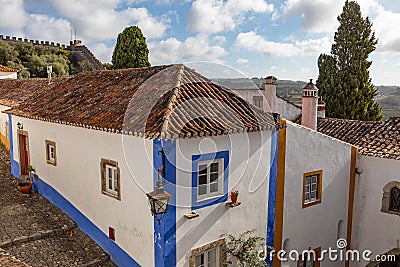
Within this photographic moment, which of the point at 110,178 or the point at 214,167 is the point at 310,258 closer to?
the point at 214,167

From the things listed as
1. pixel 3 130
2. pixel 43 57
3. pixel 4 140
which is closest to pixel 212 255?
pixel 4 140

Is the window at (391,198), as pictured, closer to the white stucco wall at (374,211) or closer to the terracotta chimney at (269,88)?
the white stucco wall at (374,211)

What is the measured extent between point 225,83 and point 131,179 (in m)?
3.98

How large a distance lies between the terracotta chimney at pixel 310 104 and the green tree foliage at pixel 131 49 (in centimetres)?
1295

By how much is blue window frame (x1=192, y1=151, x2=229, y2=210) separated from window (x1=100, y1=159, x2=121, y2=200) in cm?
224

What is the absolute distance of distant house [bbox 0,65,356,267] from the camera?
26.2 ft

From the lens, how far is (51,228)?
10.9 metres

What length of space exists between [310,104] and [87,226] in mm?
9693

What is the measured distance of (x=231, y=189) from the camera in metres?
9.09

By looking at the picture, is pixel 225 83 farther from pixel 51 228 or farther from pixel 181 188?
pixel 51 228

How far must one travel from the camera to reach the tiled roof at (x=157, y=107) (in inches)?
306

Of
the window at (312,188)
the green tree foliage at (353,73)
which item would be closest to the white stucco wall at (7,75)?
the green tree foliage at (353,73)

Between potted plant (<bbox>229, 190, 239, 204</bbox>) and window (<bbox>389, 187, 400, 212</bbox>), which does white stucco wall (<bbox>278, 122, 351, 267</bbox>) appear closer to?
window (<bbox>389, 187, 400, 212</bbox>)

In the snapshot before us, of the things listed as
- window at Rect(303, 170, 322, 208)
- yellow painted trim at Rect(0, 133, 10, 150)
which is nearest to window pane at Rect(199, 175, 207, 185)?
window at Rect(303, 170, 322, 208)
